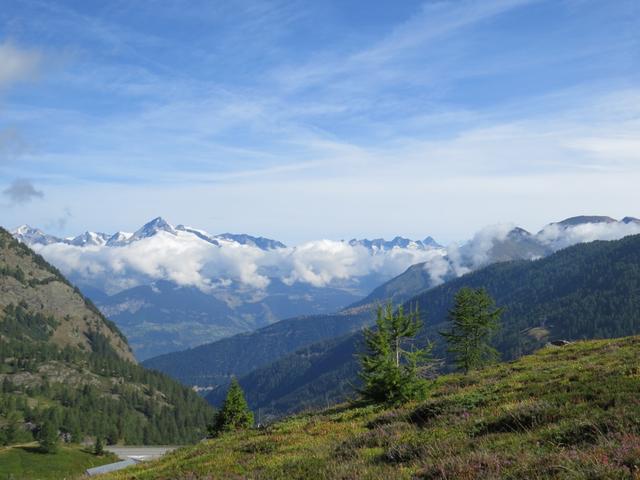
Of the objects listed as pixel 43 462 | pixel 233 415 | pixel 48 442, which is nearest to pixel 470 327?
pixel 233 415

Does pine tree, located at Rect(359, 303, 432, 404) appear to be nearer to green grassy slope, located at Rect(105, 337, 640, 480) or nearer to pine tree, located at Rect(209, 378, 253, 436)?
green grassy slope, located at Rect(105, 337, 640, 480)

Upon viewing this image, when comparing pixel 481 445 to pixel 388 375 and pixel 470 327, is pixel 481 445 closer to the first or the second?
pixel 388 375

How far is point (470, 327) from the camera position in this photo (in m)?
70.7

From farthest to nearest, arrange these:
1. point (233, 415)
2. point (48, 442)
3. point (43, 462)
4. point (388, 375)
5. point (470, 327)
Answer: point (48, 442)
point (43, 462)
point (233, 415)
point (470, 327)
point (388, 375)

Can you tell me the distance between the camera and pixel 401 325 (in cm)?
4178

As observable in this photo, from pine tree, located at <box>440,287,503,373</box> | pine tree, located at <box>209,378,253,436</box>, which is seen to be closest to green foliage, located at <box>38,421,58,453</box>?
pine tree, located at <box>209,378,253,436</box>

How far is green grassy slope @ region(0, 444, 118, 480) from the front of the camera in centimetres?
12796

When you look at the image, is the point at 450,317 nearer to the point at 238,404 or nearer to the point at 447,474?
the point at 238,404

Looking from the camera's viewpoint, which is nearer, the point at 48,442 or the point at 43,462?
the point at 43,462

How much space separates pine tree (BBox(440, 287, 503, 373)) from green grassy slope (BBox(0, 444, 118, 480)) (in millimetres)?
99039

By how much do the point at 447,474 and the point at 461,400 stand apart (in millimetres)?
12009

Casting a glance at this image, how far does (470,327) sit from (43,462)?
409ft

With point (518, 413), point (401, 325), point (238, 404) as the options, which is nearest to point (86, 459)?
point (238, 404)

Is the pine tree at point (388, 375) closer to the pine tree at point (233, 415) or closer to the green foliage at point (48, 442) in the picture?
the pine tree at point (233, 415)
